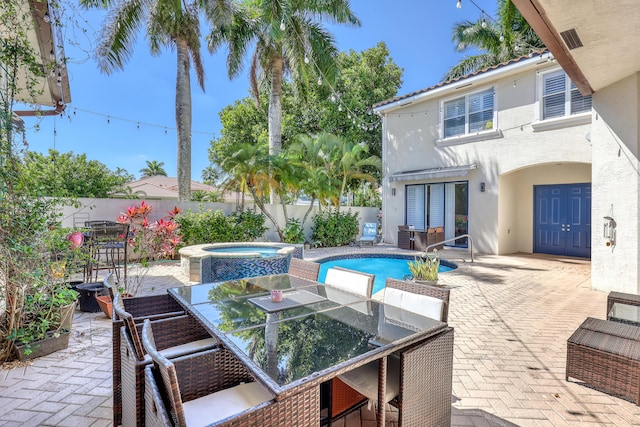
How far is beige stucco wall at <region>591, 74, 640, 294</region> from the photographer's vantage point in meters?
5.86

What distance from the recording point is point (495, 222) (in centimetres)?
1148

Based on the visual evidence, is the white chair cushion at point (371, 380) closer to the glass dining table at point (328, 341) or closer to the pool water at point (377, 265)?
the glass dining table at point (328, 341)

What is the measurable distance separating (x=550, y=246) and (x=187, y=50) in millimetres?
15126

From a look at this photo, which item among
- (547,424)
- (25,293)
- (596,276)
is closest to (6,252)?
(25,293)

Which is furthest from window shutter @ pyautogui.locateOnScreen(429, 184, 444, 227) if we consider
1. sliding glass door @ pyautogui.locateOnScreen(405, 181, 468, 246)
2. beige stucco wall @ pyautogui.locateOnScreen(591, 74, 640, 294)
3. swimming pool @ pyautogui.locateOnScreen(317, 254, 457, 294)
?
beige stucco wall @ pyautogui.locateOnScreen(591, 74, 640, 294)

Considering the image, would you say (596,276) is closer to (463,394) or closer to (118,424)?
(463,394)

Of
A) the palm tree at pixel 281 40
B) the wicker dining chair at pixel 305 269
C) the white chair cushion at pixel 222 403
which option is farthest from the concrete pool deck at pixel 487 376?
the palm tree at pixel 281 40

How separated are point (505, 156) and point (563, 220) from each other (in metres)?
3.03

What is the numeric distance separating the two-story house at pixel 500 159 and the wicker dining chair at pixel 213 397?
430 inches

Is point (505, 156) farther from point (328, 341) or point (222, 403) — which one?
point (222, 403)

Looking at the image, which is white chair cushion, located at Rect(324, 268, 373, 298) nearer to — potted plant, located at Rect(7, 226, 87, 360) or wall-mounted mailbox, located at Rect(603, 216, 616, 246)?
potted plant, located at Rect(7, 226, 87, 360)

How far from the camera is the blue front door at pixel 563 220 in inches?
424

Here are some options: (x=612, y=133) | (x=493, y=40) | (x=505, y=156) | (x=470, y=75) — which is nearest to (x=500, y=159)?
(x=505, y=156)

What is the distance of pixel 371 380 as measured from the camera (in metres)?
2.28
